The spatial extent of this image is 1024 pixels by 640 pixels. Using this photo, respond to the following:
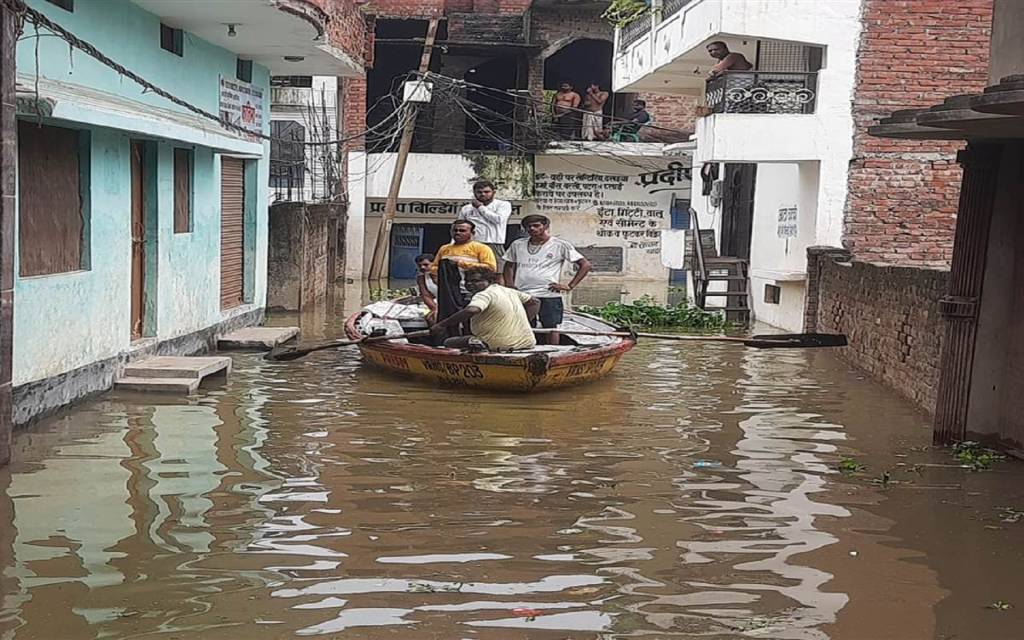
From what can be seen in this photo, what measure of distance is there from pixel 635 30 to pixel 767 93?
6767mm

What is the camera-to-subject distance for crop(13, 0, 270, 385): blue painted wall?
9.85 metres

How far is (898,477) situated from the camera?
8.94m

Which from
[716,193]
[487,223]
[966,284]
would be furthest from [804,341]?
[716,193]

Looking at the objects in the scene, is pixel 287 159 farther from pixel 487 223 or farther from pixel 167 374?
pixel 167 374

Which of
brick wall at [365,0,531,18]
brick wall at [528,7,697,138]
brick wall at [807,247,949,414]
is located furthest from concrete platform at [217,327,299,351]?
brick wall at [528,7,697,138]

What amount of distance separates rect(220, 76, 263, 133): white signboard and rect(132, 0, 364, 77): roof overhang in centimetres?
43

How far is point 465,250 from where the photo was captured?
13.6 metres

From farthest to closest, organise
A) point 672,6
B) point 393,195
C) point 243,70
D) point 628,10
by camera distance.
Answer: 1. point 393,195
2. point 628,10
3. point 672,6
4. point 243,70

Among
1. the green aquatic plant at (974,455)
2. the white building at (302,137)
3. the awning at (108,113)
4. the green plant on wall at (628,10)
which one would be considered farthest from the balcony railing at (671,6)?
the green aquatic plant at (974,455)

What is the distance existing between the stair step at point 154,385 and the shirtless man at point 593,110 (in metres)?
19.2

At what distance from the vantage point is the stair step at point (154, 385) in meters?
11.5

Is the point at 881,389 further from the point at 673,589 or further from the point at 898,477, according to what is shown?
the point at 673,589

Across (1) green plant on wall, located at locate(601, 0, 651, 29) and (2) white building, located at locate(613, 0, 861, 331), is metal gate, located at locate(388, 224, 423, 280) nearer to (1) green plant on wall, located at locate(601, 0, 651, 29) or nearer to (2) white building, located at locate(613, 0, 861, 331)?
(1) green plant on wall, located at locate(601, 0, 651, 29)

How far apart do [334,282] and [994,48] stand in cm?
1998
